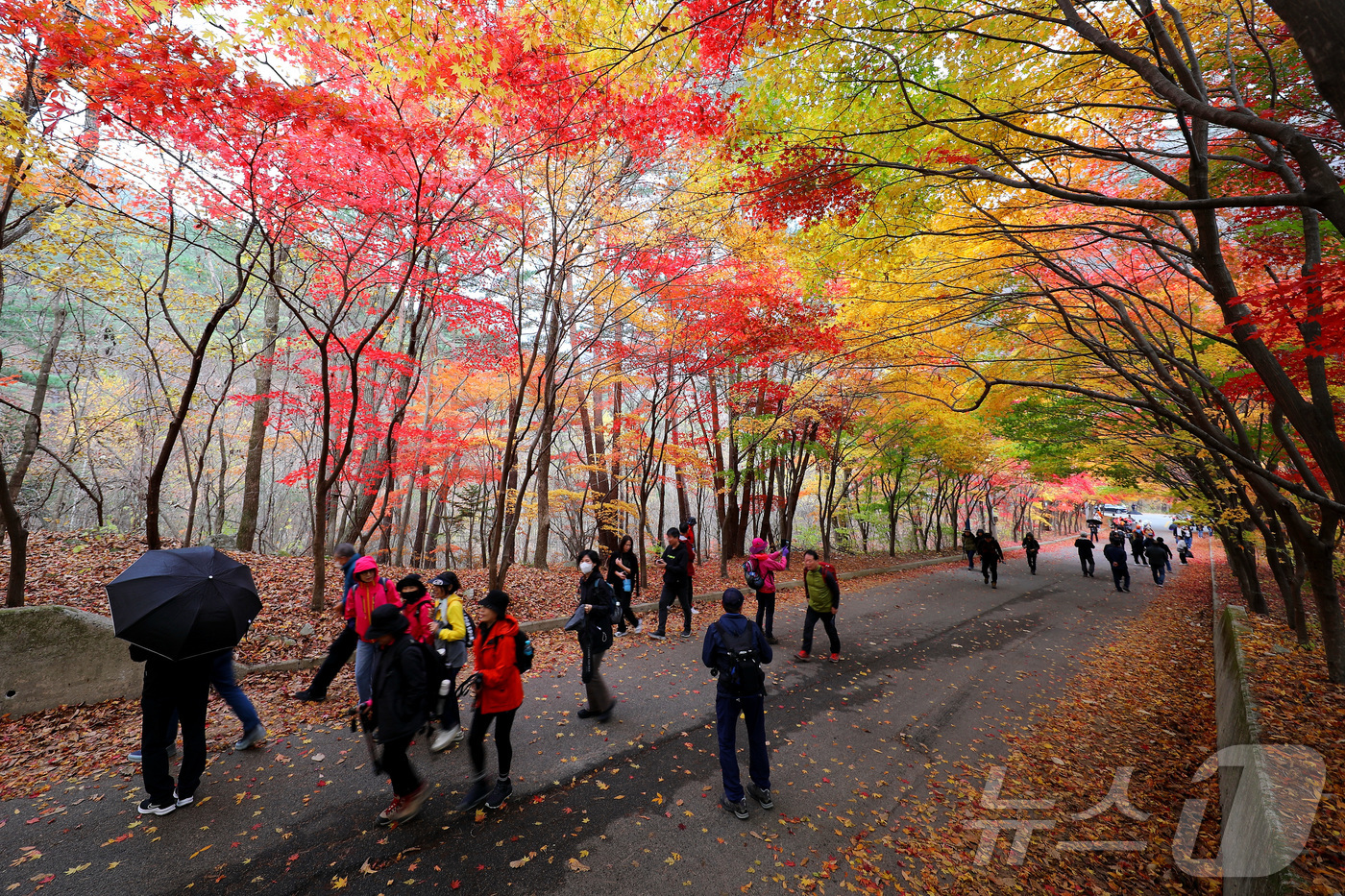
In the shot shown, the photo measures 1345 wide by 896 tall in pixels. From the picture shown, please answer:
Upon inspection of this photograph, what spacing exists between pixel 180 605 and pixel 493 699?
8.28 ft

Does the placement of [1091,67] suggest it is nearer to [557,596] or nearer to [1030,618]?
A: [1030,618]

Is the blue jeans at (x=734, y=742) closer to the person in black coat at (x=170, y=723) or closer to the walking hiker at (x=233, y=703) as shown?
the person in black coat at (x=170, y=723)

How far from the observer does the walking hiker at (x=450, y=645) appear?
14.6 feet

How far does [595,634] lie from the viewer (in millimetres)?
5480

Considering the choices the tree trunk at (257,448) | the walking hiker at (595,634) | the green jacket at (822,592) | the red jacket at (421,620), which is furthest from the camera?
the tree trunk at (257,448)

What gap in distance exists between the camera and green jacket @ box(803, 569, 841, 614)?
732 centimetres

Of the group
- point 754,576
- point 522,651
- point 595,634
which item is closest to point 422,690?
point 522,651

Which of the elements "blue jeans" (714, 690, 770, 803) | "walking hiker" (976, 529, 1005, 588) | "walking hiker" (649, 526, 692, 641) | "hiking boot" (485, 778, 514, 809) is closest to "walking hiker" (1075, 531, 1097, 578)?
"walking hiker" (976, 529, 1005, 588)

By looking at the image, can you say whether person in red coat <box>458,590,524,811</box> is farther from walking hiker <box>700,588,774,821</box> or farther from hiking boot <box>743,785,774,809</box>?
hiking boot <box>743,785,774,809</box>

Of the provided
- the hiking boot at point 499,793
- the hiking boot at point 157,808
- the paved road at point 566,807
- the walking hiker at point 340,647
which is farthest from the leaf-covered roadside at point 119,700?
the hiking boot at point 499,793

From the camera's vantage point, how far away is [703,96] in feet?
23.3

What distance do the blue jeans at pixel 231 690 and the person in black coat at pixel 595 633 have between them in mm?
3104

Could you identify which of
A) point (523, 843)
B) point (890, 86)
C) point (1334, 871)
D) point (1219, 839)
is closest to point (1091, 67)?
point (890, 86)

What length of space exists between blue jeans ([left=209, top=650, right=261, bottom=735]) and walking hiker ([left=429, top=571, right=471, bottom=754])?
1.65 metres
